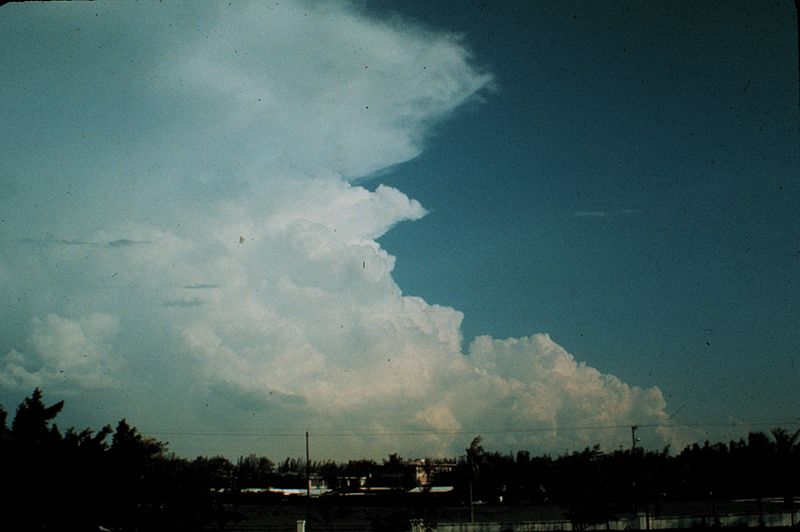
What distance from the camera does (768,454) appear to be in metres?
51.6

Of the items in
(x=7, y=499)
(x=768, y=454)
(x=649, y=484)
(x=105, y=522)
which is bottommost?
(x=649, y=484)

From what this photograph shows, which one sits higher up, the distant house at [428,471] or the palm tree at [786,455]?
the palm tree at [786,455]

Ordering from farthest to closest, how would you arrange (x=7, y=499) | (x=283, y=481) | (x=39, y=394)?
(x=283, y=481), (x=39, y=394), (x=7, y=499)

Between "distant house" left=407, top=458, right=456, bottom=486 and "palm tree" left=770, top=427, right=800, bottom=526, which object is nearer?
"palm tree" left=770, top=427, right=800, bottom=526

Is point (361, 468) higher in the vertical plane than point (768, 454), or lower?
lower

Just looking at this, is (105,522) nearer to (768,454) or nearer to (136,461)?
(136,461)

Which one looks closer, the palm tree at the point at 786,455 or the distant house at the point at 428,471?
the palm tree at the point at 786,455

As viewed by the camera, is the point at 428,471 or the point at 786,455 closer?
the point at 786,455

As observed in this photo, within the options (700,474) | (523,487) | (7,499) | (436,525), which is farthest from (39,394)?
(523,487)

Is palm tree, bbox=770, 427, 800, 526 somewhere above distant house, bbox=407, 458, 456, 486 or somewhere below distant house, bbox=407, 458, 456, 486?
above

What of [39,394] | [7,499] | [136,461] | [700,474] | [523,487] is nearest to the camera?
[7,499]

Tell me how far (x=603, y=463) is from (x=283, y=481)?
63.3 m

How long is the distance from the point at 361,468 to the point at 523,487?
43.6 metres

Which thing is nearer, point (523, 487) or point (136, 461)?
point (136, 461)
